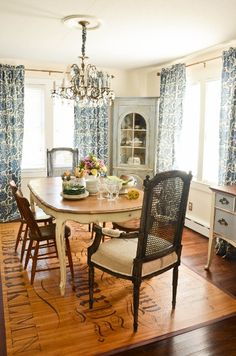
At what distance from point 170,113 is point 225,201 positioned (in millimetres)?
2140

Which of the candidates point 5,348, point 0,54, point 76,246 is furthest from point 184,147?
point 5,348

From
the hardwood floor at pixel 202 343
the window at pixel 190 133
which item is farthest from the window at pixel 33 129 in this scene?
the hardwood floor at pixel 202 343

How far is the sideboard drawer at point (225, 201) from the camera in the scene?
Result: 3001mm

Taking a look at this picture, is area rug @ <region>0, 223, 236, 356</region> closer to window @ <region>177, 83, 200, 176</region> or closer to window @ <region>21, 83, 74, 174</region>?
window @ <region>177, 83, 200, 176</region>

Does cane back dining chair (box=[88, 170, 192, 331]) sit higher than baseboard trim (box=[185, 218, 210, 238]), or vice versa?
cane back dining chair (box=[88, 170, 192, 331])

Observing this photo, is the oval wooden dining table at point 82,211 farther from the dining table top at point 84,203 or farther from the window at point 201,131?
the window at point 201,131

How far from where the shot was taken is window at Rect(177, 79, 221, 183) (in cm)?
422

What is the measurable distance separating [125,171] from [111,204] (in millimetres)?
2605

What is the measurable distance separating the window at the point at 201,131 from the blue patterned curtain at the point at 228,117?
38 cm

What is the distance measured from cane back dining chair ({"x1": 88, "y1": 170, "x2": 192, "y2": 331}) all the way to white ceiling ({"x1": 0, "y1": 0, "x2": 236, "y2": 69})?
1.43 metres

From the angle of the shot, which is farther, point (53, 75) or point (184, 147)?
point (53, 75)

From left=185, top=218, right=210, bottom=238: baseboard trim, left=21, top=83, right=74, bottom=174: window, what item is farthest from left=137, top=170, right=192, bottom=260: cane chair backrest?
left=21, top=83, right=74, bottom=174: window

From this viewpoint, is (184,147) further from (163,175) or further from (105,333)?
(105,333)

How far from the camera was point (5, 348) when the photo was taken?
2.14 metres
